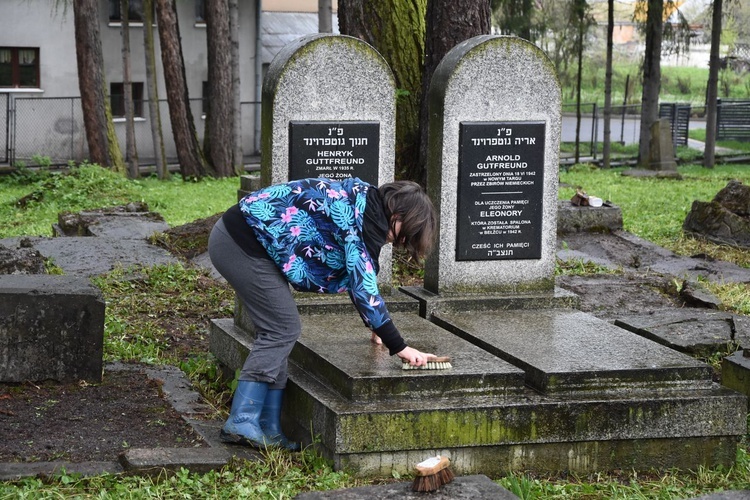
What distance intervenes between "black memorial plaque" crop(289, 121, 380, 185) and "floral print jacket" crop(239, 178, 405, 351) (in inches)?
59.4

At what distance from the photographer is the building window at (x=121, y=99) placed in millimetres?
28547

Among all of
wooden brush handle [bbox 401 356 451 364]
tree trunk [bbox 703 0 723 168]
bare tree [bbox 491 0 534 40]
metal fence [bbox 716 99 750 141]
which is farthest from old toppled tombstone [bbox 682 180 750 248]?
metal fence [bbox 716 99 750 141]

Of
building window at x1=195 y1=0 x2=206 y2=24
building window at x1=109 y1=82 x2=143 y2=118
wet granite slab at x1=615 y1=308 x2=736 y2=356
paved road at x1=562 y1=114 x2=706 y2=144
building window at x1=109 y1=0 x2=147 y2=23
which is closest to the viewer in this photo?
wet granite slab at x1=615 y1=308 x2=736 y2=356

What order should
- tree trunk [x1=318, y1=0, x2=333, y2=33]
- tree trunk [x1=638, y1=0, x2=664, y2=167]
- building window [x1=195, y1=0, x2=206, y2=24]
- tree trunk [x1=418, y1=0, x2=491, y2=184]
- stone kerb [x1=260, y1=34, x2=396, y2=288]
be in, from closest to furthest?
1. stone kerb [x1=260, y1=34, x2=396, y2=288]
2. tree trunk [x1=418, y1=0, x2=491, y2=184]
3. tree trunk [x1=318, y1=0, x2=333, y2=33]
4. tree trunk [x1=638, y1=0, x2=664, y2=167]
5. building window [x1=195, y1=0, x2=206, y2=24]

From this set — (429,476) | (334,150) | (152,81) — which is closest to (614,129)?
(152,81)

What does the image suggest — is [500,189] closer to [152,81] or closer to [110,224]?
[110,224]

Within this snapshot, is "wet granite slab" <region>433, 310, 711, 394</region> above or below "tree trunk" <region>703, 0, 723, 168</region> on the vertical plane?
below

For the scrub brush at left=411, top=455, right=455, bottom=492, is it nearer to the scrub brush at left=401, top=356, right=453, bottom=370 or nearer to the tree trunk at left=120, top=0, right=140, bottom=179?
the scrub brush at left=401, top=356, right=453, bottom=370

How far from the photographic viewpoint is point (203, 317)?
8.69 meters

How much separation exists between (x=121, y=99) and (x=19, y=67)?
2670mm

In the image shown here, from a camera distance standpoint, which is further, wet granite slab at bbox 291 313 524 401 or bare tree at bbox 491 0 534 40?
bare tree at bbox 491 0 534 40

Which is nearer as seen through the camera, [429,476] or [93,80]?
[429,476]

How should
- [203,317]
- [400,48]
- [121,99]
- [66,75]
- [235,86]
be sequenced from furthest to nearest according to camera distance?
[121,99] < [66,75] < [235,86] < [400,48] < [203,317]

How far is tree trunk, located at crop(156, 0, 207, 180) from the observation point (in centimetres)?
2208
